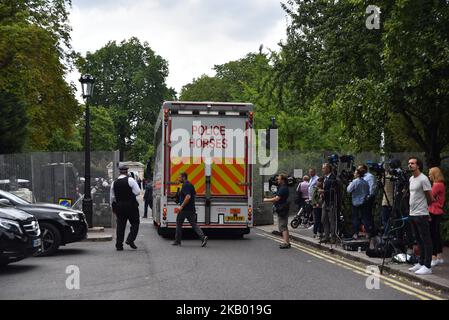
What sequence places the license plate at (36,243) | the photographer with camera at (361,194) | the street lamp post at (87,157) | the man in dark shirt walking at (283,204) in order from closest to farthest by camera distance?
the license plate at (36,243) → the photographer with camera at (361,194) → the man in dark shirt walking at (283,204) → the street lamp post at (87,157)

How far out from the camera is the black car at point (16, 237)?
35.3ft

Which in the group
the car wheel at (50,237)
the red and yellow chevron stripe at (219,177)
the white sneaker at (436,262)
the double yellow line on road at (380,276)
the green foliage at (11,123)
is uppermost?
the green foliage at (11,123)

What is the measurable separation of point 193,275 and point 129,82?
60.2 metres

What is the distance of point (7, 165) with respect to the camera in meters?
23.5

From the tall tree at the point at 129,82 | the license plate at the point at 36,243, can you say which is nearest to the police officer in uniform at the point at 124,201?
the license plate at the point at 36,243

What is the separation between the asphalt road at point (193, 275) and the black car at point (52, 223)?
1.13 feet

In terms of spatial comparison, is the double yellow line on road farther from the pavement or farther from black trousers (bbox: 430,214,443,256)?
black trousers (bbox: 430,214,443,256)

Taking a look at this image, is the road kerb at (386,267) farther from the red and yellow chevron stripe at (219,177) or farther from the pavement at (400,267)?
the red and yellow chevron stripe at (219,177)

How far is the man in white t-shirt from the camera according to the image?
10.6m

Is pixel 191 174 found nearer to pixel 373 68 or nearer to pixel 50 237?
pixel 50 237

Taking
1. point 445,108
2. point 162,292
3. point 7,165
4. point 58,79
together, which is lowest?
point 162,292
